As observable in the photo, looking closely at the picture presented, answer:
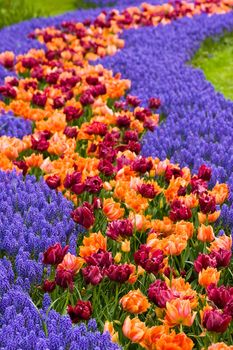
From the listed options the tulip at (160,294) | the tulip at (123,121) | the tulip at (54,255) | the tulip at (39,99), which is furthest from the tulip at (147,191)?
the tulip at (39,99)

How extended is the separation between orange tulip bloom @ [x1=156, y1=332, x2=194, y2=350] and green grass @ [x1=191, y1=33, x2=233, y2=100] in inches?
243

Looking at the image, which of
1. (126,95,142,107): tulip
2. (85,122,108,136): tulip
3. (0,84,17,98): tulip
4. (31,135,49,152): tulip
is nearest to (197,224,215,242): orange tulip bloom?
(31,135,49,152): tulip

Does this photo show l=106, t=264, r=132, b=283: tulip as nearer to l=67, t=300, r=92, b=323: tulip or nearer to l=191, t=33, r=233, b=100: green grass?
l=67, t=300, r=92, b=323: tulip

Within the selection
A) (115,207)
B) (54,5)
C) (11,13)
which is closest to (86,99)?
(115,207)

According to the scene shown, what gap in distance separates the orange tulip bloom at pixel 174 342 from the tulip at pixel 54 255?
93 cm

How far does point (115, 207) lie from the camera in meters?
4.58

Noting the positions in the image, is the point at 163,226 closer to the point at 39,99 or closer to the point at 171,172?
the point at 171,172

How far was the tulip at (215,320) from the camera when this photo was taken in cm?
320

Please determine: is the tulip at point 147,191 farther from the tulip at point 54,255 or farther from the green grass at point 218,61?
the green grass at point 218,61

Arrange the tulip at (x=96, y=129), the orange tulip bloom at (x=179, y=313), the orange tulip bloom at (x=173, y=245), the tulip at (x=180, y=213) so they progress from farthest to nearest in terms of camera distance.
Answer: the tulip at (x=96, y=129) < the tulip at (x=180, y=213) < the orange tulip bloom at (x=173, y=245) < the orange tulip bloom at (x=179, y=313)

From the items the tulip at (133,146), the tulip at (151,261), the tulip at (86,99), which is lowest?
the tulip at (86,99)

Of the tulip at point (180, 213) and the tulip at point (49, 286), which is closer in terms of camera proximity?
the tulip at point (49, 286)

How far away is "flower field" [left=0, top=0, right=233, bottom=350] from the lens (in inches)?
136

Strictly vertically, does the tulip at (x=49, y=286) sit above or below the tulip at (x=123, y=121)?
above
